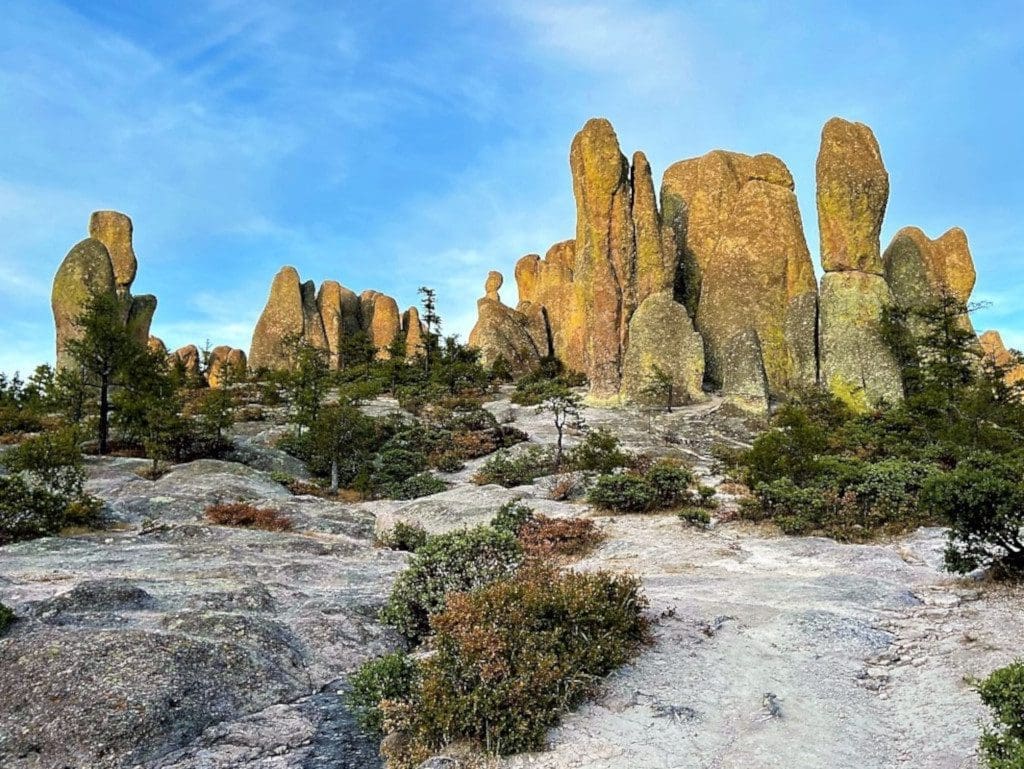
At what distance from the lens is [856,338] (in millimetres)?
36188

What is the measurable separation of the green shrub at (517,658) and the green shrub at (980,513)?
15.0ft

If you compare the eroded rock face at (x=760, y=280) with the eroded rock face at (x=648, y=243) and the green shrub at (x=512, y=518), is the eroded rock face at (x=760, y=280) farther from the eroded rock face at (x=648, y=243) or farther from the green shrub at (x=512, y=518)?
the green shrub at (x=512, y=518)

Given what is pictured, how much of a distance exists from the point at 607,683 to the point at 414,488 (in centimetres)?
1776

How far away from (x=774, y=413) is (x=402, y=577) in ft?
99.1

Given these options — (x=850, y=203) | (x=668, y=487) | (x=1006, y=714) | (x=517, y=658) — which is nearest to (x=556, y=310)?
(x=850, y=203)

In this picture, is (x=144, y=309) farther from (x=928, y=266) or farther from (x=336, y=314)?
(x=928, y=266)

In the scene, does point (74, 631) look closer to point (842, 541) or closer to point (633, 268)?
point (842, 541)

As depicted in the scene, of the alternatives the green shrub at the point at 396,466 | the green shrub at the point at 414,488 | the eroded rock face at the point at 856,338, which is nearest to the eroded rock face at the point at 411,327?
the green shrub at the point at 396,466

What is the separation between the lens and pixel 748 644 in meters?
7.61

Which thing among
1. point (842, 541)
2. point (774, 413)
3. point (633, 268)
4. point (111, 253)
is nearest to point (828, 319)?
point (774, 413)

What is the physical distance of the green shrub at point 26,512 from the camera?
46.5 ft

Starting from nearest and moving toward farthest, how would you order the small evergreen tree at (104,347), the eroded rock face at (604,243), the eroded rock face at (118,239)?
the small evergreen tree at (104,347), the eroded rock face at (604,243), the eroded rock face at (118,239)

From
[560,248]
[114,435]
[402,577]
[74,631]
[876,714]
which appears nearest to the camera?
[876,714]

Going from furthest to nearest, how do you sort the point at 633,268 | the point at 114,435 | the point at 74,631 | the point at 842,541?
the point at 633,268 < the point at 114,435 < the point at 842,541 < the point at 74,631
